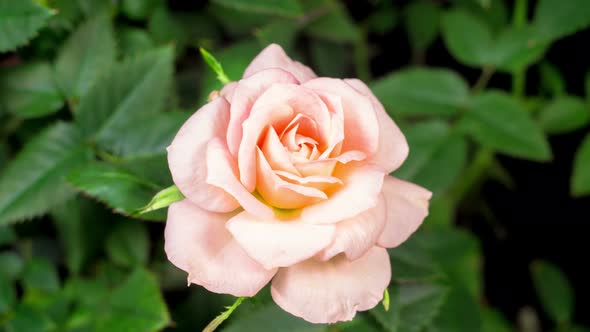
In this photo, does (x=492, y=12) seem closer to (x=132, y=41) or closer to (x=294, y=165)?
(x=132, y=41)

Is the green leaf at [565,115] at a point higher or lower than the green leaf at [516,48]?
lower

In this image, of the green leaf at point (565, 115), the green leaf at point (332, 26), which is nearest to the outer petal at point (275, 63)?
the green leaf at point (332, 26)

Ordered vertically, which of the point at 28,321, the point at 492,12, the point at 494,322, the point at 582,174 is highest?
the point at 492,12

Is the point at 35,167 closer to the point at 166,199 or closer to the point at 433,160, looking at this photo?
the point at 166,199

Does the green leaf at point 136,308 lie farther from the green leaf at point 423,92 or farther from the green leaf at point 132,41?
the green leaf at point 423,92

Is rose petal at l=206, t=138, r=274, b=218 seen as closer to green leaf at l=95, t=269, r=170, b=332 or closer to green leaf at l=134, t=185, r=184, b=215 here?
green leaf at l=134, t=185, r=184, b=215

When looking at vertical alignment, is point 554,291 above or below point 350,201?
below

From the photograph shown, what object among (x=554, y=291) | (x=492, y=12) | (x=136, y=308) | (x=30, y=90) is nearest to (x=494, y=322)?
(x=554, y=291)

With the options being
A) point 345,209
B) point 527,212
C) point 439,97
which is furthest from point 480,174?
point 345,209
